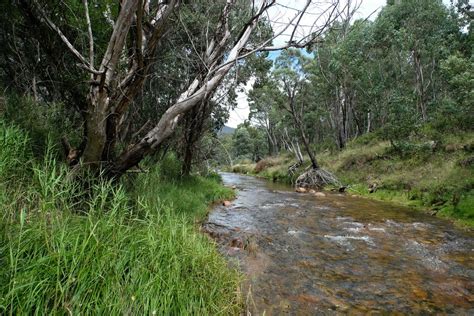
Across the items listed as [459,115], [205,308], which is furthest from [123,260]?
[459,115]

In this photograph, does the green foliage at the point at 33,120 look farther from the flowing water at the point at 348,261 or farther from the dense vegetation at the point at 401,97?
the dense vegetation at the point at 401,97

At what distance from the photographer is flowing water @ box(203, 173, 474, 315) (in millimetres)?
3414

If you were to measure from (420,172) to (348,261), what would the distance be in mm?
9815

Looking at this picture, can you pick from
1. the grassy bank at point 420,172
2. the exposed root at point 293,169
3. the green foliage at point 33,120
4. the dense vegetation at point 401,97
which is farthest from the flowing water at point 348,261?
the exposed root at point 293,169

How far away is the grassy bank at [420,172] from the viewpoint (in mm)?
8523

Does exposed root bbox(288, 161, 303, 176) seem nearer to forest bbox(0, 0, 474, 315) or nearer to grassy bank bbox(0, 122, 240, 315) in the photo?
forest bbox(0, 0, 474, 315)

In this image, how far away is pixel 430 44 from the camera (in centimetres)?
2020

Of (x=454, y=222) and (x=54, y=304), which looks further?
(x=454, y=222)

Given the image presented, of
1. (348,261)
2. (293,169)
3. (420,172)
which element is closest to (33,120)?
(348,261)

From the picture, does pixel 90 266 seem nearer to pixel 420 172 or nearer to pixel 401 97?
pixel 420 172

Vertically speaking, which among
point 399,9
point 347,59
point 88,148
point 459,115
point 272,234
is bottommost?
point 272,234

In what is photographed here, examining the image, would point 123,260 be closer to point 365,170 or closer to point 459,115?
point 365,170

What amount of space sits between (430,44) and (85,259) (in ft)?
81.1

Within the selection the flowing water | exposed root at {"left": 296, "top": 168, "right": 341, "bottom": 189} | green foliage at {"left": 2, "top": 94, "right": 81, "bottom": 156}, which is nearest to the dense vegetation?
exposed root at {"left": 296, "top": 168, "right": 341, "bottom": 189}
